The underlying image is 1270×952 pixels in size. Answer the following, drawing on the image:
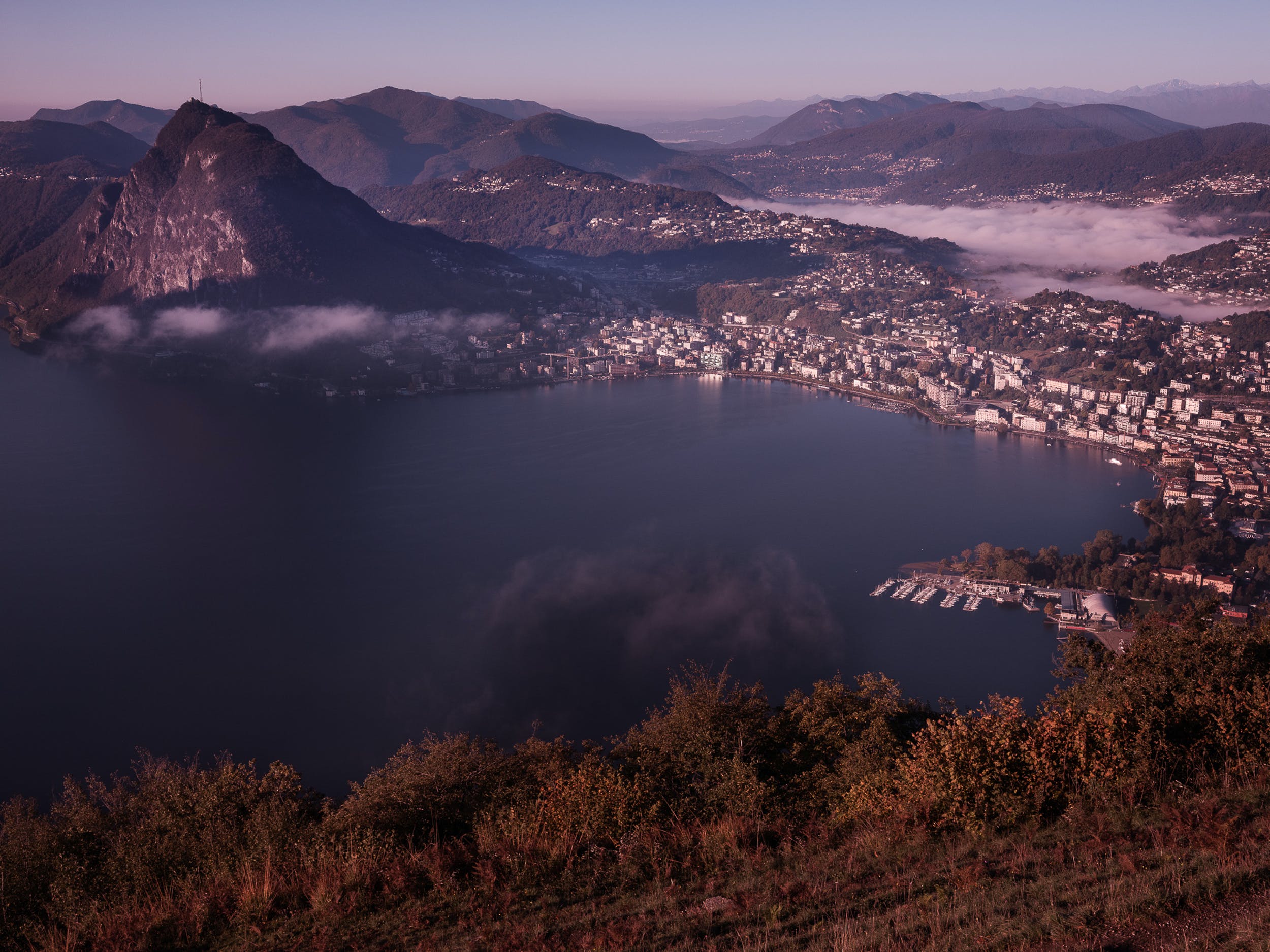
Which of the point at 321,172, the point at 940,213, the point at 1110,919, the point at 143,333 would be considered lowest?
the point at 1110,919

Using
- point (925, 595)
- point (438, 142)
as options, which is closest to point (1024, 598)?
point (925, 595)

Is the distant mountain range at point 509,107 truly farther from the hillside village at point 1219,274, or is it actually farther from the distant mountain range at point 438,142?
the hillside village at point 1219,274

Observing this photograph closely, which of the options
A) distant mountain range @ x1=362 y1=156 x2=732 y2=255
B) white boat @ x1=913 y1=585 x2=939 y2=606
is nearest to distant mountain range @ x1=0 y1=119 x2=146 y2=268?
distant mountain range @ x1=362 y1=156 x2=732 y2=255

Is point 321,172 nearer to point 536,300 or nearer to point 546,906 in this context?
point 536,300

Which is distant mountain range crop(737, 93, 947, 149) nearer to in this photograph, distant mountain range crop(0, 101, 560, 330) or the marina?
distant mountain range crop(0, 101, 560, 330)

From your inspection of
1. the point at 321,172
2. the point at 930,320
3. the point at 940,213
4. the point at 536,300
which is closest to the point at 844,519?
the point at 930,320

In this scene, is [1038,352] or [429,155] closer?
[1038,352]

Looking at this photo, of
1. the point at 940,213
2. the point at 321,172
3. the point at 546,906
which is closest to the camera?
the point at 546,906

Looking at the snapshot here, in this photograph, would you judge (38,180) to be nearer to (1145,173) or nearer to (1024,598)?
(1024,598)
